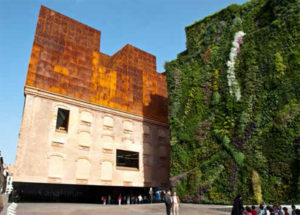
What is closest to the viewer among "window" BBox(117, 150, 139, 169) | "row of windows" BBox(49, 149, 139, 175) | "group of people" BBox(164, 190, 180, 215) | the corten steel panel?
"group of people" BBox(164, 190, 180, 215)

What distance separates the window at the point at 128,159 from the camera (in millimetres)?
33031

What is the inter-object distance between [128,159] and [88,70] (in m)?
12.9

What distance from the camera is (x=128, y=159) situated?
33594 mm

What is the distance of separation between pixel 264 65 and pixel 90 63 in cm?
2056

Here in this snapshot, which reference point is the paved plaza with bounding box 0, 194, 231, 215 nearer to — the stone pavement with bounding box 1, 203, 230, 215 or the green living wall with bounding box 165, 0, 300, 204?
the stone pavement with bounding box 1, 203, 230, 215

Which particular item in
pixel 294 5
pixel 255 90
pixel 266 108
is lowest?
pixel 266 108

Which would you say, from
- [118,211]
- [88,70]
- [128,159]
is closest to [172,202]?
[118,211]

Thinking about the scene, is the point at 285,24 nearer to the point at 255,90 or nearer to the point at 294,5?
the point at 294,5

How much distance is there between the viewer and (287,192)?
17781 mm

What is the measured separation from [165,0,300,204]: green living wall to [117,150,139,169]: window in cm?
902

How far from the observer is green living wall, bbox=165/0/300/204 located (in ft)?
62.3

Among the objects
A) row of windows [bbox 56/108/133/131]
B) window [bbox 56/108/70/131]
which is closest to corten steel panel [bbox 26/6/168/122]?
row of windows [bbox 56/108/133/131]

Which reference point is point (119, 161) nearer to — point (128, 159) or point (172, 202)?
point (128, 159)

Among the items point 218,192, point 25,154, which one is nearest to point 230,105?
point 218,192
